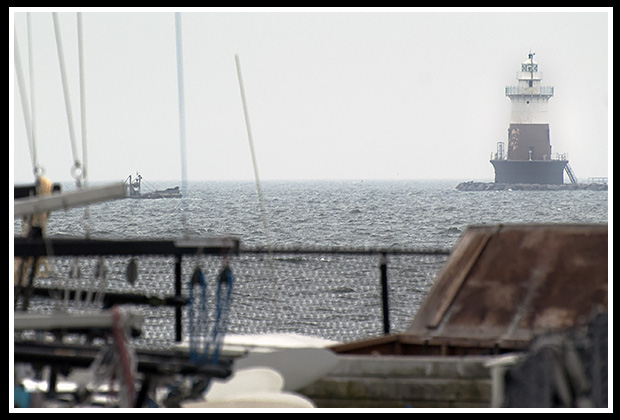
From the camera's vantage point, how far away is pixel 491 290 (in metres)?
8.26

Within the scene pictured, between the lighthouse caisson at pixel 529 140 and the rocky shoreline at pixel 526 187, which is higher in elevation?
the lighthouse caisson at pixel 529 140

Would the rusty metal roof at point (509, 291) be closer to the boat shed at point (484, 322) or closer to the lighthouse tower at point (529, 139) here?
the boat shed at point (484, 322)

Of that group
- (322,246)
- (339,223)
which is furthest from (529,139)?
(322,246)

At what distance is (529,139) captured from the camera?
12912cm

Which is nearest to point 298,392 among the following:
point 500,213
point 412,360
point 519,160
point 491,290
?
point 412,360

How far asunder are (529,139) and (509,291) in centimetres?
12362

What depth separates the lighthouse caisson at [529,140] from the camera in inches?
5025

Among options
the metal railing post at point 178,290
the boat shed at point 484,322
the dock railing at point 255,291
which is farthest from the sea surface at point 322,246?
the boat shed at point 484,322

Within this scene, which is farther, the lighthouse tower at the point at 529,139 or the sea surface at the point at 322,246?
the lighthouse tower at the point at 529,139

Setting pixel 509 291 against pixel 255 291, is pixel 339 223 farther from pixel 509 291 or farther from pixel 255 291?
pixel 509 291

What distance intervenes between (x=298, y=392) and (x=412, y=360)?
0.77m

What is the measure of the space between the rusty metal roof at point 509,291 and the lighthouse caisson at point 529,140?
12112 centimetres

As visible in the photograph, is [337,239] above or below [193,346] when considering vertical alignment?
below
